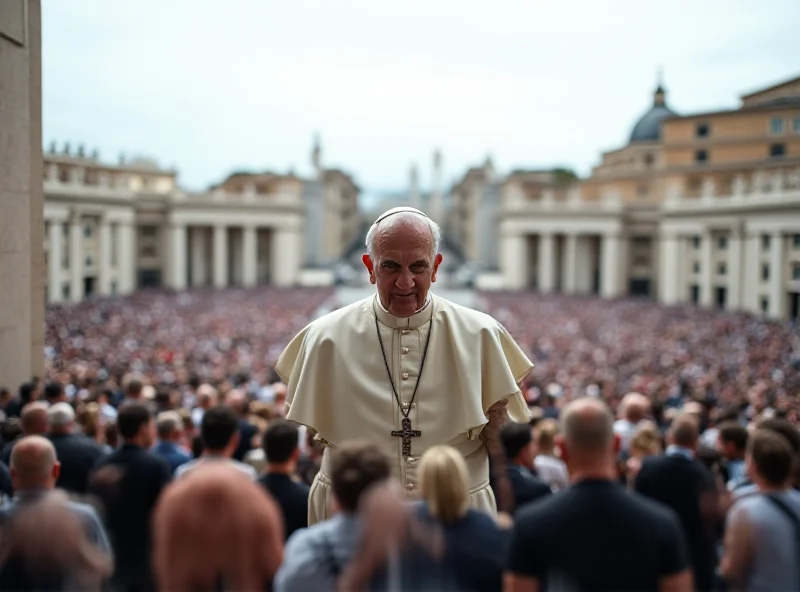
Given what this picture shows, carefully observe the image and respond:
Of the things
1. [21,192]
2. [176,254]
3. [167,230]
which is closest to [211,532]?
[21,192]

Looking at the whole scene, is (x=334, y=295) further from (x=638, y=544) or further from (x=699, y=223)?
(x=638, y=544)

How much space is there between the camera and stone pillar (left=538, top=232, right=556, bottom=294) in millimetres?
82062

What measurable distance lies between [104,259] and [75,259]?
6163 mm

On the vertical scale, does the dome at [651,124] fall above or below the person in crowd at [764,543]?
above

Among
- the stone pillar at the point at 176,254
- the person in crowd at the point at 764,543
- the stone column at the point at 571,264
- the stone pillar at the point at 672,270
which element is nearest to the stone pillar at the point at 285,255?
the stone pillar at the point at 176,254

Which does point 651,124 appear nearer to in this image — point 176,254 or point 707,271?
point 707,271

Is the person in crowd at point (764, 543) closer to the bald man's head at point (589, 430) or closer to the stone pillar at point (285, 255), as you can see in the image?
the bald man's head at point (589, 430)

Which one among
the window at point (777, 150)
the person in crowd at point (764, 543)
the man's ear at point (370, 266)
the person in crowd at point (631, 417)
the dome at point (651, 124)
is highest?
the dome at point (651, 124)

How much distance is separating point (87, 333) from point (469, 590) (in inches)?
1269

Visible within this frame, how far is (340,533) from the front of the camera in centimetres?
290

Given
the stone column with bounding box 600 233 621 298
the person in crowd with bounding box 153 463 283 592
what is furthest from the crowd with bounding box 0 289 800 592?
the stone column with bounding box 600 233 621 298

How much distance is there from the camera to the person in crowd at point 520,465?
21.0ft

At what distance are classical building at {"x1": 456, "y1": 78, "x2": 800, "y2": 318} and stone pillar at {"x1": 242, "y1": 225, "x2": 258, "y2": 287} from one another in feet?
76.9

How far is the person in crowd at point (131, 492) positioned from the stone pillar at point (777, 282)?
1970 inches
